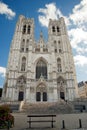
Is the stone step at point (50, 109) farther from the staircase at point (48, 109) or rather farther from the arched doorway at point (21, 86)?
the arched doorway at point (21, 86)

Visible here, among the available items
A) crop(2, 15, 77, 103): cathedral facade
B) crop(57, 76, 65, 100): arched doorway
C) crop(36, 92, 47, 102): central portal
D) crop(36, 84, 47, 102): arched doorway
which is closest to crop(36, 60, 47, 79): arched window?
crop(2, 15, 77, 103): cathedral facade

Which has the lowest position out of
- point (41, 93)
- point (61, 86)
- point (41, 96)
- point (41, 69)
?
point (41, 96)

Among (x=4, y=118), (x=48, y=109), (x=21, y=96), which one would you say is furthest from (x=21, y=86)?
(x=4, y=118)

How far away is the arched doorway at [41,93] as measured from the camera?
1226 inches

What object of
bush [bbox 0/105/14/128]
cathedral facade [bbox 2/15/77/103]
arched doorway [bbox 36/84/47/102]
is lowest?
bush [bbox 0/105/14/128]

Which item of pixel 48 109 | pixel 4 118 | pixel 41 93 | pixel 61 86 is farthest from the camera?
pixel 61 86

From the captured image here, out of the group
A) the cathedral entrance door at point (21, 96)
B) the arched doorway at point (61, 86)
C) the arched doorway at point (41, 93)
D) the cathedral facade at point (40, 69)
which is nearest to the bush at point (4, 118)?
the cathedral facade at point (40, 69)

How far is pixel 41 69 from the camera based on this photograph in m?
35.3

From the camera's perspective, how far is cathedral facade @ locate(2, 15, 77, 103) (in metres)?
31.0

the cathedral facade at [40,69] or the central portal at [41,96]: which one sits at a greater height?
the cathedral facade at [40,69]

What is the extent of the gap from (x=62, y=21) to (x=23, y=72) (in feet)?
78.3

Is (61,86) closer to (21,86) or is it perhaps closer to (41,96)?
(41,96)

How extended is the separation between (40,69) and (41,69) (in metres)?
0.28

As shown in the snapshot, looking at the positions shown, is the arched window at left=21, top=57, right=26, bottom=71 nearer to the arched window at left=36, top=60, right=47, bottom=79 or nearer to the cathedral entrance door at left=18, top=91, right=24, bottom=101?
the arched window at left=36, top=60, right=47, bottom=79
